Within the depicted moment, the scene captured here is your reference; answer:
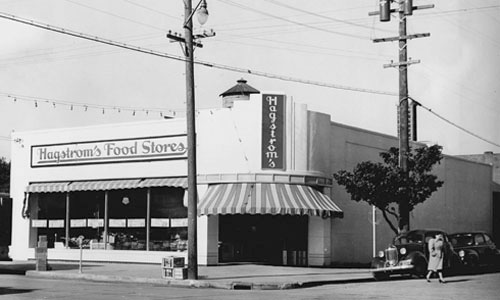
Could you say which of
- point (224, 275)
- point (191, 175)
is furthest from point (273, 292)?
point (224, 275)

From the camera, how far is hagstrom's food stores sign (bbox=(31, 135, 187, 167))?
107 ft

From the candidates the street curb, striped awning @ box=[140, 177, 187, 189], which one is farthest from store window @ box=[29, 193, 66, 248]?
the street curb

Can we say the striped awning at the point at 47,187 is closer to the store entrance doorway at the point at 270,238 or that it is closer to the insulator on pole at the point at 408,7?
the store entrance doorway at the point at 270,238

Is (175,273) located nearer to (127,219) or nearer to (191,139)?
(191,139)

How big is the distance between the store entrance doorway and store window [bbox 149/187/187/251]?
8.07ft

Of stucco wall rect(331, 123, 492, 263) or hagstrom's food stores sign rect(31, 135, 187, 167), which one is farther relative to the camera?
stucco wall rect(331, 123, 492, 263)

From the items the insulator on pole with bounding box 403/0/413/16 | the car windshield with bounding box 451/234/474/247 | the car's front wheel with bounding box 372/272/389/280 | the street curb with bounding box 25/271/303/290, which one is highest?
the insulator on pole with bounding box 403/0/413/16

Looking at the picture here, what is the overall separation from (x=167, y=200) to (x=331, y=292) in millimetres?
14033

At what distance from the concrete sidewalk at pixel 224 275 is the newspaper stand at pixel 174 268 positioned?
1.04 ft

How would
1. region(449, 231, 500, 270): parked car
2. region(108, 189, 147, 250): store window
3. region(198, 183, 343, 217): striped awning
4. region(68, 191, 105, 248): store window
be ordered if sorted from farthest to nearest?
region(68, 191, 105, 248): store window < region(108, 189, 147, 250): store window < region(198, 183, 343, 217): striped awning < region(449, 231, 500, 270): parked car

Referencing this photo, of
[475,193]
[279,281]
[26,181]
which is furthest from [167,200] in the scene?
[475,193]

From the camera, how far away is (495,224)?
49344mm

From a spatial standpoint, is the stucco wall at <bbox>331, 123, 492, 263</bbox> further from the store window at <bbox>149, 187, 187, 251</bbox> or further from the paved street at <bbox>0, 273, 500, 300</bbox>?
the paved street at <bbox>0, 273, 500, 300</bbox>

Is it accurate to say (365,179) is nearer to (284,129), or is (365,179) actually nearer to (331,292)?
(284,129)
